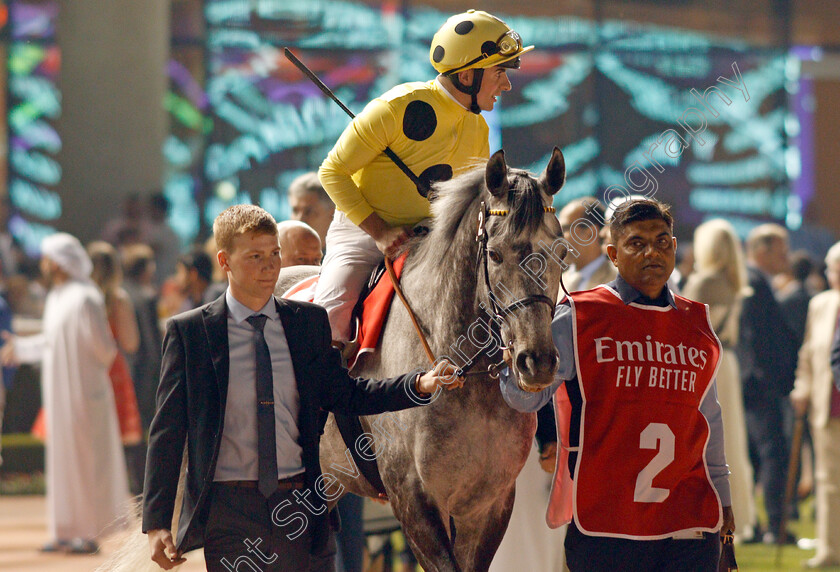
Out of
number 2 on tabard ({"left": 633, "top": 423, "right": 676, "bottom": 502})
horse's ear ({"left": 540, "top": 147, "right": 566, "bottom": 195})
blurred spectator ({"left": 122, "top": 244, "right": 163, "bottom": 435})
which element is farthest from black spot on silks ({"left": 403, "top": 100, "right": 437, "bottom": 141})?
blurred spectator ({"left": 122, "top": 244, "right": 163, "bottom": 435})

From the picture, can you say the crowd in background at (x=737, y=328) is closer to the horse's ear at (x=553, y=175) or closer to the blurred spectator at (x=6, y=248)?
the horse's ear at (x=553, y=175)

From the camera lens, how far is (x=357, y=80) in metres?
14.5

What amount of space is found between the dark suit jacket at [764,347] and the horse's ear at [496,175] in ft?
17.2

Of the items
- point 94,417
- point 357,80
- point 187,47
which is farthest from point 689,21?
point 94,417

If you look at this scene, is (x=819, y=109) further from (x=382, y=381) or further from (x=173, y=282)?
(x=382, y=381)

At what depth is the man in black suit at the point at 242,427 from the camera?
9.36ft

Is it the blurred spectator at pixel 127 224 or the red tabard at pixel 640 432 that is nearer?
the red tabard at pixel 640 432

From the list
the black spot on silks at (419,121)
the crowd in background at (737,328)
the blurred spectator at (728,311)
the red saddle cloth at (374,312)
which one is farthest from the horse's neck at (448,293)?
the blurred spectator at (728,311)

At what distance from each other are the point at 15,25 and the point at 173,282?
6.38 m

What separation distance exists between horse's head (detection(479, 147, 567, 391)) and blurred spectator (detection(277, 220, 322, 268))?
1967 mm

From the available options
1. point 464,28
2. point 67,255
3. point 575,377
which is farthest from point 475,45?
point 67,255

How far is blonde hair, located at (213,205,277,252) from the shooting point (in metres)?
2.94

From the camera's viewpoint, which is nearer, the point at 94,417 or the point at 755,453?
the point at 94,417

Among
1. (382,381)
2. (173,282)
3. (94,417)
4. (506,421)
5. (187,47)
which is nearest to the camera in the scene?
(382,381)
